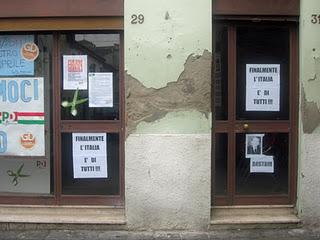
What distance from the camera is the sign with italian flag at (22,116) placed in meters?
7.48

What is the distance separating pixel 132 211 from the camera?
7.10 meters

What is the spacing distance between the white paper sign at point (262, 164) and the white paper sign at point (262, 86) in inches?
24.5

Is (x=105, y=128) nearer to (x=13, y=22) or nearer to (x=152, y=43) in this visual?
(x=152, y=43)

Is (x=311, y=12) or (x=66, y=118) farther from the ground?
(x=311, y=12)

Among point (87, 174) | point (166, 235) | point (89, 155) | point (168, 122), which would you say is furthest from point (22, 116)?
point (166, 235)

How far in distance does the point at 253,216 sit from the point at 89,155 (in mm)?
2165

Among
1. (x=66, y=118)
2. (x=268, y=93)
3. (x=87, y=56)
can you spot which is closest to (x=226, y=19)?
(x=268, y=93)

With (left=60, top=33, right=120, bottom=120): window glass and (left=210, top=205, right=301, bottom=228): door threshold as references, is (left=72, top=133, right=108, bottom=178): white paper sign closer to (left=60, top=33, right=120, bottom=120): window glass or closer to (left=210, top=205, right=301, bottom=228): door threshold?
(left=60, top=33, right=120, bottom=120): window glass

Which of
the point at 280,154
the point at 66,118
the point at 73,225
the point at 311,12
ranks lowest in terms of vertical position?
the point at 73,225

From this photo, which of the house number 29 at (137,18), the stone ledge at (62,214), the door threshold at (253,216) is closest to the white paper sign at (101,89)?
the house number 29 at (137,18)

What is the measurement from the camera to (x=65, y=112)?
24.4 ft

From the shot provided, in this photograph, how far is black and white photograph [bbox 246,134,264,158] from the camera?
7.45 meters

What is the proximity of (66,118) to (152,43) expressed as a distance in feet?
4.77

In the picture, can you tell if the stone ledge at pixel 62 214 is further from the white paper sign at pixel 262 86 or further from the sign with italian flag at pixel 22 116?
the white paper sign at pixel 262 86
